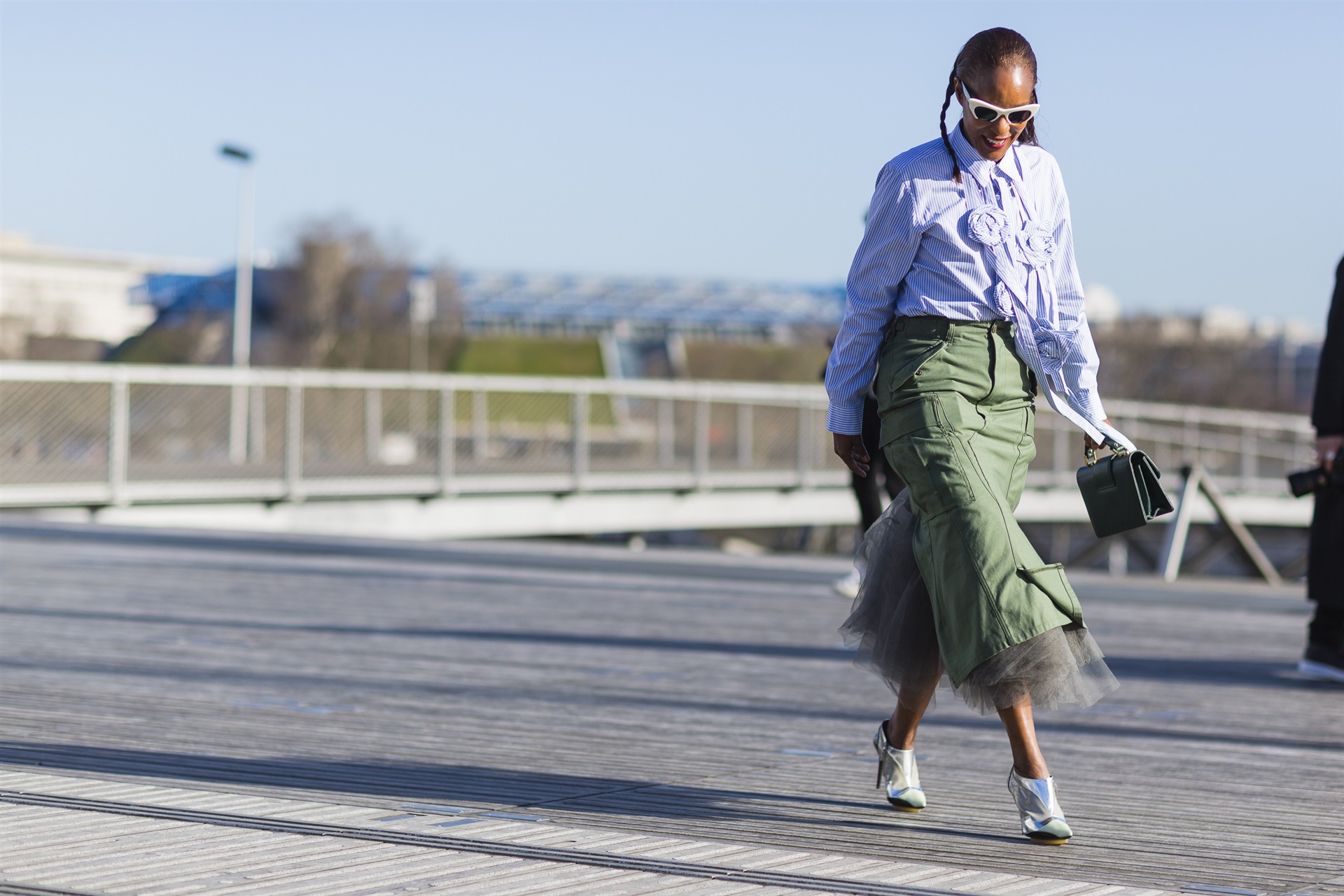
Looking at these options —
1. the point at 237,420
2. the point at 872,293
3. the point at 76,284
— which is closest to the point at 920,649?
the point at 872,293

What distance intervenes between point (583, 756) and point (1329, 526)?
10.8 ft

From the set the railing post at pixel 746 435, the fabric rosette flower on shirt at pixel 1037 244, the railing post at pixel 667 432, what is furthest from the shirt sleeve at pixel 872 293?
the railing post at pixel 746 435

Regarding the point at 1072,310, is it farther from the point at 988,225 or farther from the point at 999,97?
the point at 999,97

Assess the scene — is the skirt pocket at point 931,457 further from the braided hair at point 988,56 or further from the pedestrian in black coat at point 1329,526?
the pedestrian in black coat at point 1329,526

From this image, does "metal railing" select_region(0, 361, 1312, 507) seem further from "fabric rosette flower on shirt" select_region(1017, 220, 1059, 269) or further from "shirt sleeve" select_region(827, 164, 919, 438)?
"fabric rosette flower on shirt" select_region(1017, 220, 1059, 269)

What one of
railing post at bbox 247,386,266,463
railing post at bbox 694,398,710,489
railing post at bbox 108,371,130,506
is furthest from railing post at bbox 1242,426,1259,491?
railing post at bbox 108,371,130,506

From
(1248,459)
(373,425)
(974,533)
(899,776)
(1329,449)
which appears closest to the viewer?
(974,533)

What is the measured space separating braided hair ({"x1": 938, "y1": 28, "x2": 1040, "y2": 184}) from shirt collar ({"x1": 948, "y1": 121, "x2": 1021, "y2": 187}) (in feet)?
0.07

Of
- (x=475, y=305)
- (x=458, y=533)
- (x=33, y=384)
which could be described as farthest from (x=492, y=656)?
(x=475, y=305)

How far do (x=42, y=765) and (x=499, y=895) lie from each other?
164cm

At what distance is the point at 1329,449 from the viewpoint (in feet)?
20.1

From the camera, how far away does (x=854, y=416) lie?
3549mm

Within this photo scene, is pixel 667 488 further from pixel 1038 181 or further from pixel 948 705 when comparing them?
pixel 1038 181

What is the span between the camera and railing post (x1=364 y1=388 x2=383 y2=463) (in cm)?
1736
